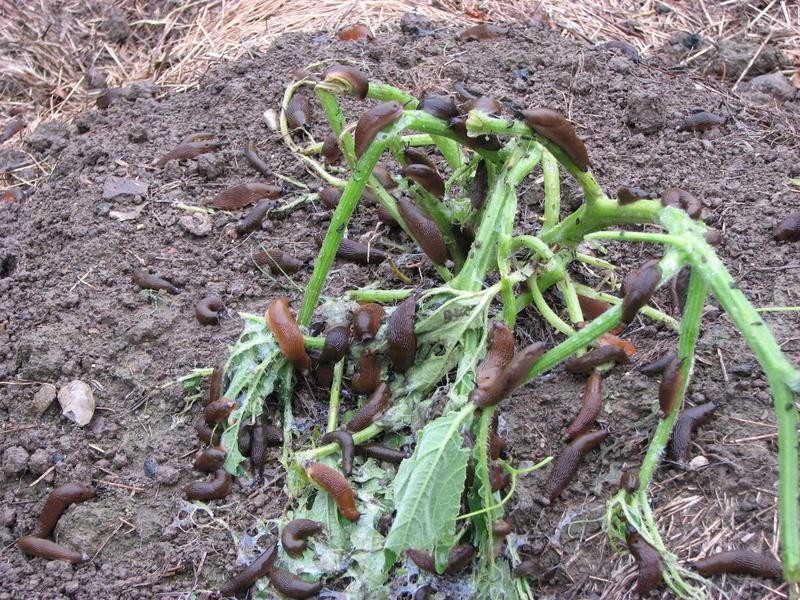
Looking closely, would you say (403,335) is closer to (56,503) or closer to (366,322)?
(366,322)

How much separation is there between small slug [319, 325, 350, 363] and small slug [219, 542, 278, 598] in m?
0.81

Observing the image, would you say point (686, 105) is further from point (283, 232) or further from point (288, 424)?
point (288, 424)

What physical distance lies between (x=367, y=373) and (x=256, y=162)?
184 centimetres

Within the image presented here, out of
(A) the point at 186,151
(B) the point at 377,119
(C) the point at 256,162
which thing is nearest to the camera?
(B) the point at 377,119

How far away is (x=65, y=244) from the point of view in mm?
4445

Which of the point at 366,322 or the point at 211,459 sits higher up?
the point at 366,322

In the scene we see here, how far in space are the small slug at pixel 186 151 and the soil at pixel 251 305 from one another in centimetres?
8

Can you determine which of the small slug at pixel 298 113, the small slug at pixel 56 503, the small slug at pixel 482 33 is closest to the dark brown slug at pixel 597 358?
the small slug at pixel 56 503

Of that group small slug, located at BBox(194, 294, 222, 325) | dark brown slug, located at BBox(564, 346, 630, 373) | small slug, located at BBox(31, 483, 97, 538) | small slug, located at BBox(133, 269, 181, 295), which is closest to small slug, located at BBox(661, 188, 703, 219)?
dark brown slug, located at BBox(564, 346, 630, 373)

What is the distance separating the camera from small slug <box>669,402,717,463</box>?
10.3 ft

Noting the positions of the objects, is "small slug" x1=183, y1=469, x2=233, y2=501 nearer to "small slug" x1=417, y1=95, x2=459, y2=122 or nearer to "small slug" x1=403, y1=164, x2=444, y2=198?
"small slug" x1=403, y1=164, x2=444, y2=198

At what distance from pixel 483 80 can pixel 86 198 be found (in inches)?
98.1

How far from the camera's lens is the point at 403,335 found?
3.25 metres

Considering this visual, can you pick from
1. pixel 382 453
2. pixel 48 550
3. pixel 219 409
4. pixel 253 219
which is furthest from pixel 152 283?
pixel 382 453
